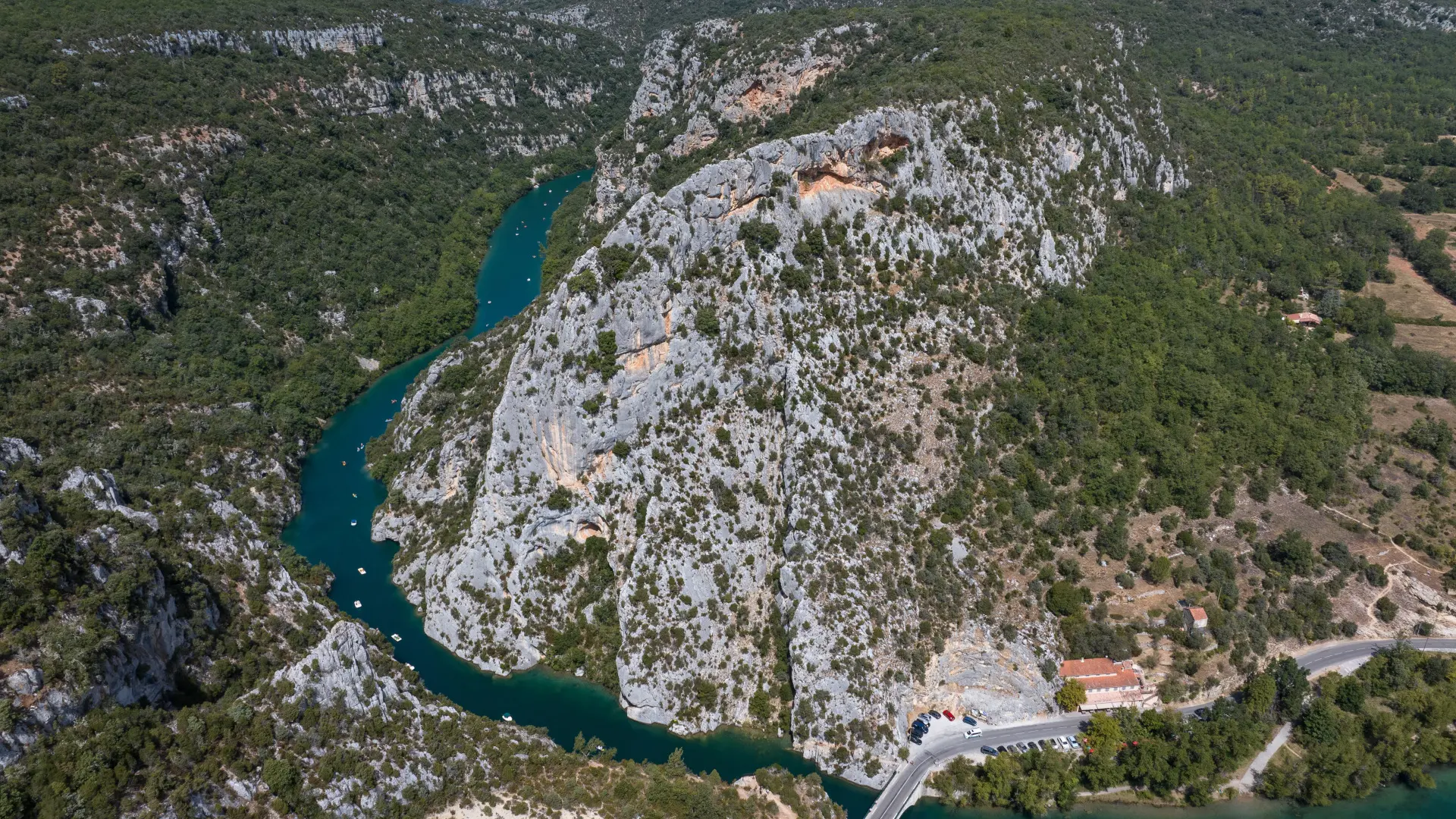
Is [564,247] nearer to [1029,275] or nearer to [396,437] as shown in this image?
[396,437]

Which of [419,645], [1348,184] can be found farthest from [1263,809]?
[1348,184]

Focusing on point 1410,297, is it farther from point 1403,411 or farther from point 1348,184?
point 1403,411

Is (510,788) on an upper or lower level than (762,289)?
lower

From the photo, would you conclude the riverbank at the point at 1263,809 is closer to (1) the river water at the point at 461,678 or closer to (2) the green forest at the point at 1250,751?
(1) the river water at the point at 461,678

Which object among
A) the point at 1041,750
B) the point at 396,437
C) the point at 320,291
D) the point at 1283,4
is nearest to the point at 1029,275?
the point at 1041,750

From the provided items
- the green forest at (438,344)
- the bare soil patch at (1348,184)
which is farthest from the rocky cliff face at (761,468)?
the bare soil patch at (1348,184)

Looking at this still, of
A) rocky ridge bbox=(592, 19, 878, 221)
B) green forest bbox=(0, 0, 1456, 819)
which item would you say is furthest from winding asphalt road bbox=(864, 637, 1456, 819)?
rocky ridge bbox=(592, 19, 878, 221)
